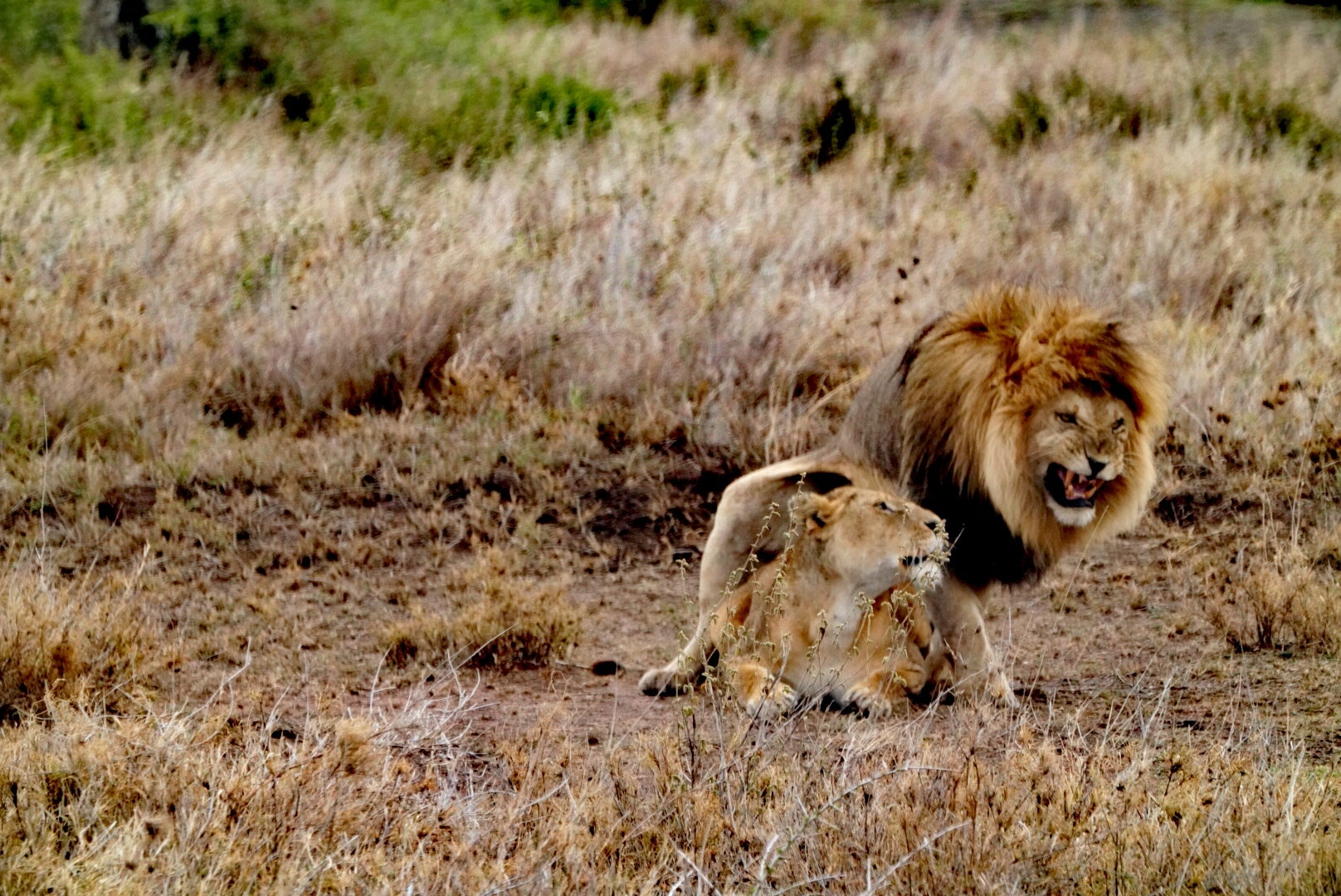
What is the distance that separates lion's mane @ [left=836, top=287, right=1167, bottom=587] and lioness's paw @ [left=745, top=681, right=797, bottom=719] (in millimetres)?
719

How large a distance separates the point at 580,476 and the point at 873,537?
2716 millimetres

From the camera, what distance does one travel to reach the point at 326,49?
12.6 meters

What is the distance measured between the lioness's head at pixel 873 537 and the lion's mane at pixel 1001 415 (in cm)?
33

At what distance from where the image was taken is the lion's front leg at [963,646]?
194 inches

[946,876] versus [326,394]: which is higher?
[946,876]

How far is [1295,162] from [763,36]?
6.34 m

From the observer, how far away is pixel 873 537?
4754 millimetres

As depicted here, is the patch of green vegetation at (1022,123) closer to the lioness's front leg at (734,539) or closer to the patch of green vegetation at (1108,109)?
the patch of green vegetation at (1108,109)

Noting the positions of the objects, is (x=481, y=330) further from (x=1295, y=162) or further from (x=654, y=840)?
(x=1295, y=162)

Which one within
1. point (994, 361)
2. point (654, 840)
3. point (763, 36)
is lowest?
point (763, 36)

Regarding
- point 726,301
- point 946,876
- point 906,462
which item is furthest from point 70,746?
point 726,301

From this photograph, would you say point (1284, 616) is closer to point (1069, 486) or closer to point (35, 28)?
point (1069, 486)

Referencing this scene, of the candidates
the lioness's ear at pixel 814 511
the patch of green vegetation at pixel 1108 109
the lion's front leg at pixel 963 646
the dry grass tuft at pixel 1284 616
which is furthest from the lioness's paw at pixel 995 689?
the patch of green vegetation at pixel 1108 109

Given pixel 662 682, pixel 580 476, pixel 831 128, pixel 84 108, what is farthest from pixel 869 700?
pixel 84 108
